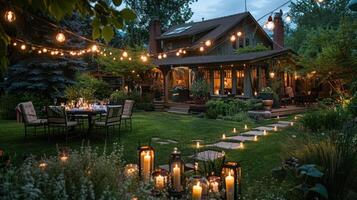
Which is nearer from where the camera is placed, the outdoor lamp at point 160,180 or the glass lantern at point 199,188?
the glass lantern at point 199,188

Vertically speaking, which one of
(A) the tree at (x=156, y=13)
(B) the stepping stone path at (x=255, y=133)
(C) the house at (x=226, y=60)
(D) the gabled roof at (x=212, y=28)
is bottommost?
(B) the stepping stone path at (x=255, y=133)

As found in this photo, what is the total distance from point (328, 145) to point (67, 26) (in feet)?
49.8

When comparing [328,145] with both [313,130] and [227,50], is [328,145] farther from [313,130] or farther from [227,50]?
[227,50]

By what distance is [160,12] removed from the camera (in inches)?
1325

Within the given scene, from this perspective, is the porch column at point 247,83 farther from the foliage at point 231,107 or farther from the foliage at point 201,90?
the foliage at point 231,107

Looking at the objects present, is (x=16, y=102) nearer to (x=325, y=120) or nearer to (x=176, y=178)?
(x=325, y=120)

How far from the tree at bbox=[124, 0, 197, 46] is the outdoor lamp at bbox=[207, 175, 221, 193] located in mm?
30661

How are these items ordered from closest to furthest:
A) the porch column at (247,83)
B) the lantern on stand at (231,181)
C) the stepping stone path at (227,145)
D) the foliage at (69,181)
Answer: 1. the foliage at (69,181)
2. the lantern on stand at (231,181)
3. the stepping stone path at (227,145)
4. the porch column at (247,83)

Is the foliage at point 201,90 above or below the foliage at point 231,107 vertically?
above

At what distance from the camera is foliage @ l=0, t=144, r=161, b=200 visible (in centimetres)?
188

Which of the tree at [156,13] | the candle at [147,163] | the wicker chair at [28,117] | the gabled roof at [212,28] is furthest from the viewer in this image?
the tree at [156,13]

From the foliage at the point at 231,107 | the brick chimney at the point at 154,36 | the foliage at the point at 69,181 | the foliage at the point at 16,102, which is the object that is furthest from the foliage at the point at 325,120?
the brick chimney at the point at 154,36

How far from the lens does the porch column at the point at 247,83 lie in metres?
17.1

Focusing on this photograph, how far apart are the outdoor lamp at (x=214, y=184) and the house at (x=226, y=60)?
9463 mm
